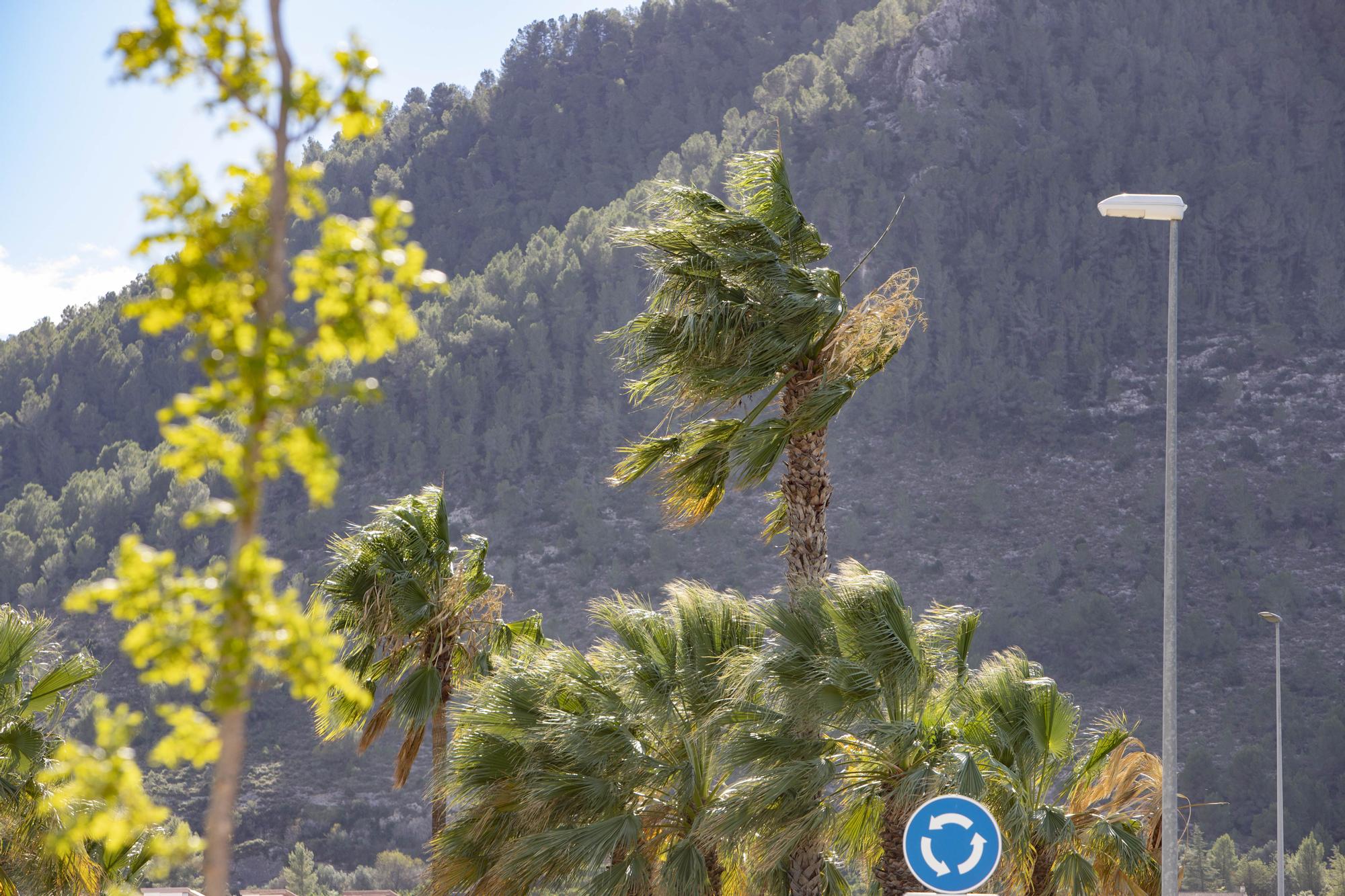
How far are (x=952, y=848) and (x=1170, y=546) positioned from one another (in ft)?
13.5

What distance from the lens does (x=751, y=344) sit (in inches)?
415

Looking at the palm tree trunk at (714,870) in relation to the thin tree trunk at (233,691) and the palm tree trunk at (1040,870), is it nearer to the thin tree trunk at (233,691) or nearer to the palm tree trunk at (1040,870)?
the palm tree trunk at (1040,870)

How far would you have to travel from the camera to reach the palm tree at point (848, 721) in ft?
29.7

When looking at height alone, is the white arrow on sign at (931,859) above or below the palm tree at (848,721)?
above

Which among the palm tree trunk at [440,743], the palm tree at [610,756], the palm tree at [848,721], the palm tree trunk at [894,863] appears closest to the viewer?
the palm tree at [848,721]

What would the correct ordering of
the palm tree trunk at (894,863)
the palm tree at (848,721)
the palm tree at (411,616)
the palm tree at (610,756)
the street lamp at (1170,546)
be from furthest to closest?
the palm tree at (411,616) → the palm tree at (610,756) → the palm tree trunk at (894,863) → the palm tree at (848,721) → the street lamp at (1170,546)

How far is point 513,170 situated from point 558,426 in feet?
124

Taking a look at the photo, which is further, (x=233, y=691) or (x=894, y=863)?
(x=894, y=863)

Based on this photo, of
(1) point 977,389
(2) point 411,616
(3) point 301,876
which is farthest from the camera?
(1) point 977,389

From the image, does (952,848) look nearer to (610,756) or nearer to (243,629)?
(243,629)

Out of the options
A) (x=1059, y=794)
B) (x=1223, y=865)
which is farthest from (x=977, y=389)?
(x=1059, y=794)

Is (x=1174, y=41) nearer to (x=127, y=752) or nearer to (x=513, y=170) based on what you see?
(x=513, y=170)

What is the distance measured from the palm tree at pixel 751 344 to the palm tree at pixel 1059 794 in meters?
1.67

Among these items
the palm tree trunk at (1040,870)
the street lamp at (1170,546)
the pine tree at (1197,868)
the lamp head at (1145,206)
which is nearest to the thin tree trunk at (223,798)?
the street lamp at (1170,546)
